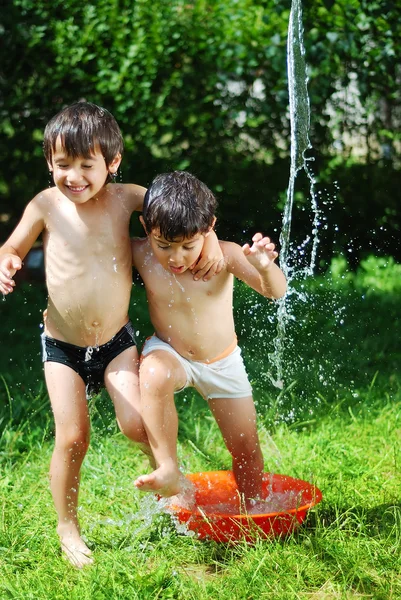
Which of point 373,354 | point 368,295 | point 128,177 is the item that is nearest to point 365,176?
point 368,295

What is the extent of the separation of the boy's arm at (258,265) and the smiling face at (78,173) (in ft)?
1.73

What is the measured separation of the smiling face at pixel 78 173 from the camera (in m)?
3.13

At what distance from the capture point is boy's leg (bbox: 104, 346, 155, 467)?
3.24 metres

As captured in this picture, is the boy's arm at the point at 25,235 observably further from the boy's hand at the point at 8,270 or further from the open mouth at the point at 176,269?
the open mouth at the point at 176,269

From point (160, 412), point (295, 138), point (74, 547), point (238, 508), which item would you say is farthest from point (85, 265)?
point (295, 138)

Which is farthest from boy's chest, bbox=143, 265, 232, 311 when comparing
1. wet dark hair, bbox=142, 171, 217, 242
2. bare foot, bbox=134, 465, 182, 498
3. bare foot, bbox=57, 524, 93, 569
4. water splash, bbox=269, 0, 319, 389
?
water splash, bbox=269, 0, 319, 389

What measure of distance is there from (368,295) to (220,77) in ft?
6.64

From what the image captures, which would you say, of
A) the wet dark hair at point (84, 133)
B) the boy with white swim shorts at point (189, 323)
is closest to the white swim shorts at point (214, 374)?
the boy with white swim shorts at point (189, 323)

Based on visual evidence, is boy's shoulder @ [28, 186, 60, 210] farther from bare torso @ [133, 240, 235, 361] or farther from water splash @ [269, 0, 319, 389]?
water splash @ [269, 0, 319, 389]

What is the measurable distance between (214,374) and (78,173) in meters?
0.87

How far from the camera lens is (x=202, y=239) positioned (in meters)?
3.18

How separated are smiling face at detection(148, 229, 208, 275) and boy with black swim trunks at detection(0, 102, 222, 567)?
0.29 feet

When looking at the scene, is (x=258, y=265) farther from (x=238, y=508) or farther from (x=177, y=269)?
(x=238, y=508)

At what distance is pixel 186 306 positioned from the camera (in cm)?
333
